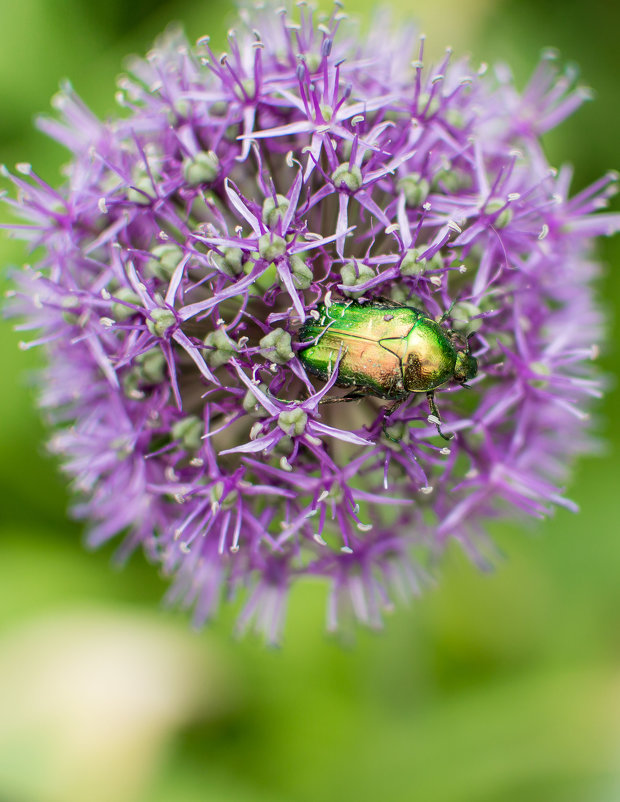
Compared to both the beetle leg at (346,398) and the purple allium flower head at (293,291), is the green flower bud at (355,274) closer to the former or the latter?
the purple allium flower head at (293,291)

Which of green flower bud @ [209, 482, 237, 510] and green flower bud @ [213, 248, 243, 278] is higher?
green flower bud @ [213, 248, 243, 278]

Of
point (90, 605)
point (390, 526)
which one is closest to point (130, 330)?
point (390, 526)

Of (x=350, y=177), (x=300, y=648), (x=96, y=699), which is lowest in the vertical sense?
(x=300, y=648)

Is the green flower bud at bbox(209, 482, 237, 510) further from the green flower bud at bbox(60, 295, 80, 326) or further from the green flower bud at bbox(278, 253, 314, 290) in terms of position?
the green flower bud at bbox(60, 295, 80, 326)

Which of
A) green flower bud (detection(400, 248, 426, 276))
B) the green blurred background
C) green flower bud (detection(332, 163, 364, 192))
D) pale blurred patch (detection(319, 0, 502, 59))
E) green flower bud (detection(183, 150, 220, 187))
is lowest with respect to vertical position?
the green blurred background

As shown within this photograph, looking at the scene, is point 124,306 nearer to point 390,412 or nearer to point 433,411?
point 390,412

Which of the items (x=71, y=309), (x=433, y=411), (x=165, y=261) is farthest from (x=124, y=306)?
(x=433, y=411)

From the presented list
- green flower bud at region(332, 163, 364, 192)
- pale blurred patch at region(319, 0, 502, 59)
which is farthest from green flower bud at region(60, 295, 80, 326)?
pale blurred patch at region(319, 0, 502, 59)

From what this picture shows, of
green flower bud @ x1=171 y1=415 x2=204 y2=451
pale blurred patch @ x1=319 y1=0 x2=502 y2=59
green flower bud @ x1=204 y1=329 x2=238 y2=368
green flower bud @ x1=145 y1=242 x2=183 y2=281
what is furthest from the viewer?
pale blurred patch @ x1=319 y1=0 x2=502 y2=59
